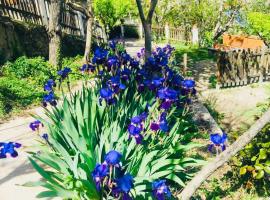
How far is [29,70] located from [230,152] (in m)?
8.45

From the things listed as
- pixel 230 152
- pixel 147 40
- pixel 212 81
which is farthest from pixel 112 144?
pixel 212 81

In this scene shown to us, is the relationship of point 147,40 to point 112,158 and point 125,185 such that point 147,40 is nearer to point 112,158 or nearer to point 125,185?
point 112,158

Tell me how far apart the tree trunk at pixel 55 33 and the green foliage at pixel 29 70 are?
372mm

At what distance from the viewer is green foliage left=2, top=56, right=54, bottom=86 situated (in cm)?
1013

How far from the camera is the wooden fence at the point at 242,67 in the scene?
1036 centimetres

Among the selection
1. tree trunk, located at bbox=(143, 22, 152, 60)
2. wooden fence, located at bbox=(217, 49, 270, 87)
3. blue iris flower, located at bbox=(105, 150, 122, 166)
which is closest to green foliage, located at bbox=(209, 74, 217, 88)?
wooden fence, located at bbox=(217, 49, 270, 87)

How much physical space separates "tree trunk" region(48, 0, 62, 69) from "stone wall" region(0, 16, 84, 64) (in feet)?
4.27

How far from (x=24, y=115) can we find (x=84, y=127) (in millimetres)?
4094

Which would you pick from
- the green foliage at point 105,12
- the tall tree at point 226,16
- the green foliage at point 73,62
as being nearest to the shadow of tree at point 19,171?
the green foliage at point 73,62

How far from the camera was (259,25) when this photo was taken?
18328mm

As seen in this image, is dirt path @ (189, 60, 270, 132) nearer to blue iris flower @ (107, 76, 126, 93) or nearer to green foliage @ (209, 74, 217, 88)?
green foliage @ (209, 74, 217, 88)

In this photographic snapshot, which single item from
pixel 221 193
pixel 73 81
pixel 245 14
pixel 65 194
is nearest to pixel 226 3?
pixel 245 14

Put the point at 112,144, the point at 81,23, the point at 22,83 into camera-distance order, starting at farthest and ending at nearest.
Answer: the point at 81,23 → the point at 22,83 → the point at 112,144

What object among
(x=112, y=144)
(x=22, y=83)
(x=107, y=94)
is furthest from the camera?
(x=22, y=83)
